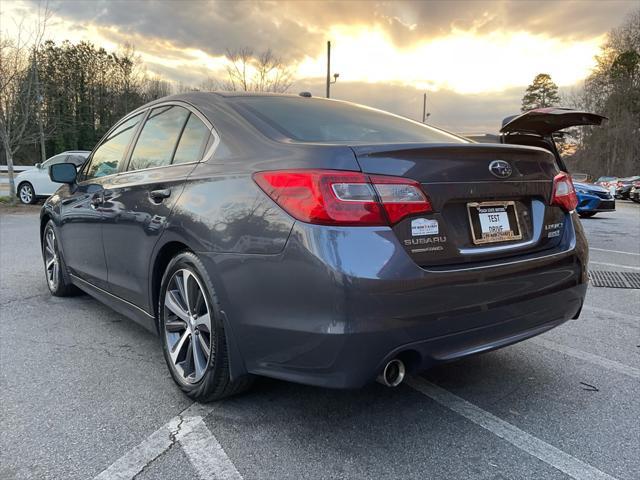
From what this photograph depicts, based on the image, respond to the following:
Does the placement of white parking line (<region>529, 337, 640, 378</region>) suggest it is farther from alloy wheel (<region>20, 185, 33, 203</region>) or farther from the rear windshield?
alloy wheel (<region>20, 185, 33, 203</region>)

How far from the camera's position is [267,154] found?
2.25m

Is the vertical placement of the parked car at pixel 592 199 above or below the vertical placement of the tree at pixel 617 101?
below

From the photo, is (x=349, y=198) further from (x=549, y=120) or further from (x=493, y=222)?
(x=549, y=120)

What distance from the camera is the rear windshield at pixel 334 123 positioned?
8.49ft

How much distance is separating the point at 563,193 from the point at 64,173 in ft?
12.4

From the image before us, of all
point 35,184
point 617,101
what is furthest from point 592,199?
point 617,101

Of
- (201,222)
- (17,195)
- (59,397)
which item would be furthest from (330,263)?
(17,195)

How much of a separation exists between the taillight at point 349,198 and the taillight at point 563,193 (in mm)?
939

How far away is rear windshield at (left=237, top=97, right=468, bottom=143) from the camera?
2.59 m

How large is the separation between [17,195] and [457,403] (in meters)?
15.9

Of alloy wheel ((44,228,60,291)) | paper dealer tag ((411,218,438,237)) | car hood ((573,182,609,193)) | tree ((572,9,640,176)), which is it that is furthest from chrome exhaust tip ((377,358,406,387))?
tree ((572,9,640,176))

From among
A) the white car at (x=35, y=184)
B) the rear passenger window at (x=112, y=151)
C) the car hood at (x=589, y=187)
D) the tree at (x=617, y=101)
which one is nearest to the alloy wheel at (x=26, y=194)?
the white car at (x=35, y=184)

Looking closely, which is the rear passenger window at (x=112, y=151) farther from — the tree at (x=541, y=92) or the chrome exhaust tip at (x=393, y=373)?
the tree at (x=541, y=92)

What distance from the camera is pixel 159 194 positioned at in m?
2.80
